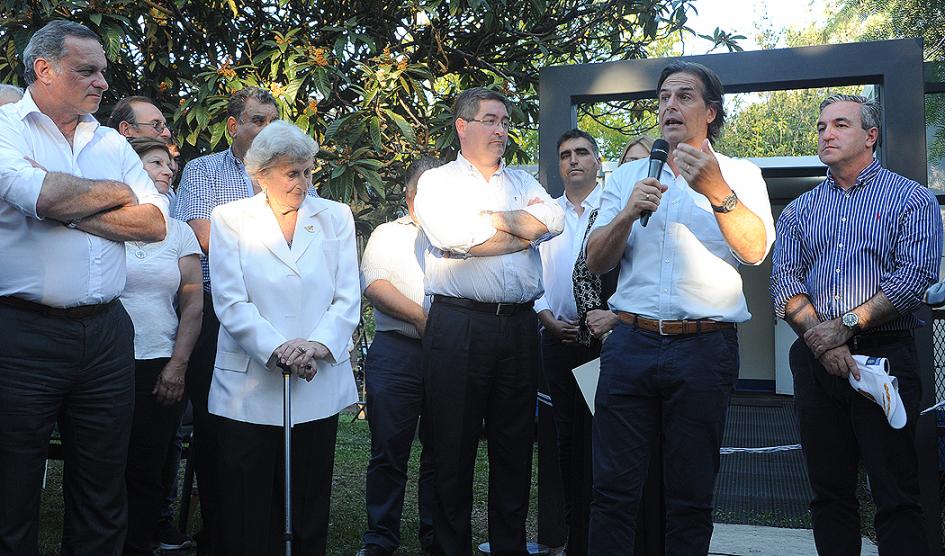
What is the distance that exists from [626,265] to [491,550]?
5.62 feet

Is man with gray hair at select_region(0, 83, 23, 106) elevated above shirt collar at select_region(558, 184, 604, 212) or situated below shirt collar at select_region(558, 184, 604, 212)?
above

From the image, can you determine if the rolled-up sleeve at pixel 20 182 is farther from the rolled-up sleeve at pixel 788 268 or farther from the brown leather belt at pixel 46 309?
the rolled-up sleeve at pixel 788 268

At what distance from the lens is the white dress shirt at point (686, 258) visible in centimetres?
341

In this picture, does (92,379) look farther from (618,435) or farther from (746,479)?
(746,479)

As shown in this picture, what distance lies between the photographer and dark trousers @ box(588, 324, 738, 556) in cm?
336

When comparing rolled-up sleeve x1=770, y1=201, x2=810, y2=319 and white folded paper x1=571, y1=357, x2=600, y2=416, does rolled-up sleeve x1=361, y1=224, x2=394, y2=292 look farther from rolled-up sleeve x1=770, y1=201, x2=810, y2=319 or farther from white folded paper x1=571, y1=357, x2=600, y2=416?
rolled-up sleeve x1=770, y1=201, x2=810, y2=319

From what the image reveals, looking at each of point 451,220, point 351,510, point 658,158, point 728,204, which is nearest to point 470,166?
point 451,220

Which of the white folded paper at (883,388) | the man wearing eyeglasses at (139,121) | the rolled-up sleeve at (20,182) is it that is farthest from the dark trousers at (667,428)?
the man wearing eyeglasses at (139,121)

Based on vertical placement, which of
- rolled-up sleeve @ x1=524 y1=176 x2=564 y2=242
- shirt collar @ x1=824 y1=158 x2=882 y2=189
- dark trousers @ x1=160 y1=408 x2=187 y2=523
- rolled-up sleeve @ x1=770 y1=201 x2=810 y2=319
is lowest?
dark trousers @ x1=160 y1=408 x2=187 y2=523

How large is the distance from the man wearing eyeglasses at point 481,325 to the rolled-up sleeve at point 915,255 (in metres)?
1.44

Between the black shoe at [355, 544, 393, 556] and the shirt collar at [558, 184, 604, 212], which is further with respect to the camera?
the shirt collar at [558, 184, 604, 212]

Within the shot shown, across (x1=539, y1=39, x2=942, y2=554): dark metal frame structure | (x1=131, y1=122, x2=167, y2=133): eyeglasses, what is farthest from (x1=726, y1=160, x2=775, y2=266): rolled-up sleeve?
(x1=131, y1=122, x2=167, y2=133): eyeglasses

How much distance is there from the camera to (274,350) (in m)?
3.62

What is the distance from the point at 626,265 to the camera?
11.8ft
